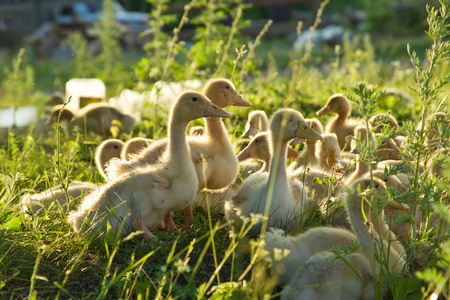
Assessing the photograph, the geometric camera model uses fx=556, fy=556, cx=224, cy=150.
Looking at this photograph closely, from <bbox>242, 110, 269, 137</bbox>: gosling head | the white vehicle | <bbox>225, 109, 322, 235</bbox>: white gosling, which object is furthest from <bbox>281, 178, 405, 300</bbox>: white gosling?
the white vehicle

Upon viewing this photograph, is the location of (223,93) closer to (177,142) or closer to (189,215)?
(177,142)

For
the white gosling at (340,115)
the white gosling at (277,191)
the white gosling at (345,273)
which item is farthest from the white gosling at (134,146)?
the white gosling at (345,273)

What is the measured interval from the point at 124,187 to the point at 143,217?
266mm

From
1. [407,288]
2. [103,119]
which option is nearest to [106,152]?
[103,119]

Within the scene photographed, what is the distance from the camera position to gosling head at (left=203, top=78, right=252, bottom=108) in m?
5.39

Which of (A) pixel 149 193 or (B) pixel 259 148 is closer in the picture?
(A) pixel 149 193

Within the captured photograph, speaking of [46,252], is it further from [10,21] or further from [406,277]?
[10,21]

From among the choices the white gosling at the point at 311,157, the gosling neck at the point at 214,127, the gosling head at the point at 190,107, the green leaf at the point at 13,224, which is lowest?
the green leaf at the point at 13,224

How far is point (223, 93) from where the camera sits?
5.41m

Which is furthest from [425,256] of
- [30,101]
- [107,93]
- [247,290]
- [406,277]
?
[30,101]

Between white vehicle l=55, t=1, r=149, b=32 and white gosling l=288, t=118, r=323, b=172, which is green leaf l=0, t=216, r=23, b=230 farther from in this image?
white vehicle l=55, t=1, r=149, b=32

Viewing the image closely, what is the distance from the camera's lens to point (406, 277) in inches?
139

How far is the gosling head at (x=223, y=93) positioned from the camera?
5395 mm

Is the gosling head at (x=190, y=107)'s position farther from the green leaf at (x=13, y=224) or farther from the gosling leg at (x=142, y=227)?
the green leaf at (x=13, y=224)
